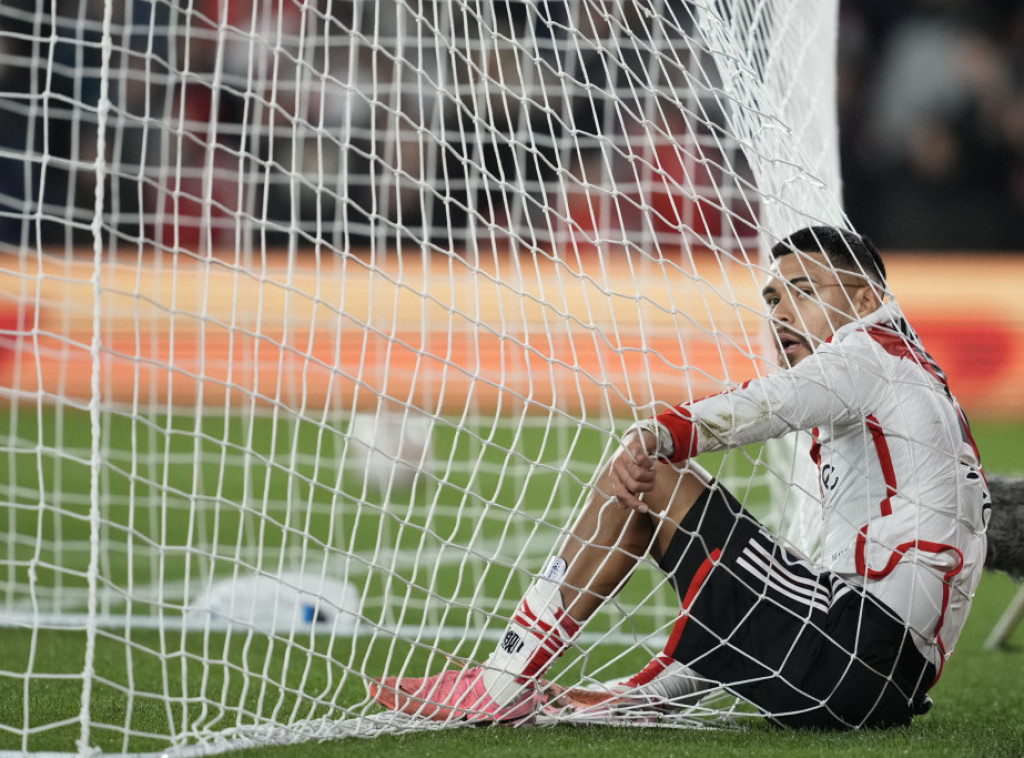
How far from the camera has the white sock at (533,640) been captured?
8.19ft

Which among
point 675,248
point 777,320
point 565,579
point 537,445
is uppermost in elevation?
point 777,320

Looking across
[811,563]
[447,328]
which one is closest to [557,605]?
[811,563]

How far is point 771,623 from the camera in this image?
2445 mm

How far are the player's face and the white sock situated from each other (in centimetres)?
64

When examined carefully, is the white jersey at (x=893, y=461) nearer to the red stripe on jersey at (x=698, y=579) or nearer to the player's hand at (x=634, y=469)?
the player's hand at (x=634, y=469)

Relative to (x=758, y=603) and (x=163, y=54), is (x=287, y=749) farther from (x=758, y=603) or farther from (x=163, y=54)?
(x=163, y=54)

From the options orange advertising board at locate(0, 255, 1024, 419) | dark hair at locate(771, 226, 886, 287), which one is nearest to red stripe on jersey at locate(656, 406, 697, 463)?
dark hair at locate(771, 226, 886, 287)

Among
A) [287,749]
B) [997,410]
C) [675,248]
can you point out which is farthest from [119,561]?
[997,410]

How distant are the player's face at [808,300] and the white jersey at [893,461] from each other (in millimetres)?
90

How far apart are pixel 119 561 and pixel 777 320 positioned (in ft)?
10.2

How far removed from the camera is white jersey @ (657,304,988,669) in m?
2.36

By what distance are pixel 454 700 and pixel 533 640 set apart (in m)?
0.20

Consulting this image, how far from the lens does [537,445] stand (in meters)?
7.29

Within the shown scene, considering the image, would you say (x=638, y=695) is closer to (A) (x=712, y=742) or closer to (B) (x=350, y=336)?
(A) (x=712, y=742)
